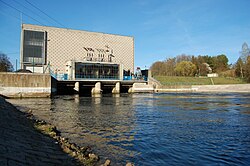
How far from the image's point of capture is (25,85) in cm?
3152

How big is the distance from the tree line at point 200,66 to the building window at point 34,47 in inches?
2263

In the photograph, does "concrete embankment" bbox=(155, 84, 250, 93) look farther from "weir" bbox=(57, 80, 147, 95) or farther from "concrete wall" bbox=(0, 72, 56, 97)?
"concrete wall" bbox=(0, 72, 56, 97)

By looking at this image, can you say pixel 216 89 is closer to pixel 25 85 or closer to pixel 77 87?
pixel 77 87

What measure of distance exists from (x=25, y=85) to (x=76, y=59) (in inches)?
1259

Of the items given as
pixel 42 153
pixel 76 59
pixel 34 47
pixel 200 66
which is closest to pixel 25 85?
pixel 42 153

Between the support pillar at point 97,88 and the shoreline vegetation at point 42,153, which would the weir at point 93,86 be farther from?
the shoreline vegetation at point 42,153

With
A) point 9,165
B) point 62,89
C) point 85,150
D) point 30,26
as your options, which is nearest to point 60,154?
point 85,150

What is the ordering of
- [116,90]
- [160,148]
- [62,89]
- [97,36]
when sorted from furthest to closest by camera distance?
[97,36] < [116,90] < [62,89] < [160,148]

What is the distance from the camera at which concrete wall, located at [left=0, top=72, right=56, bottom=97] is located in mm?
30141

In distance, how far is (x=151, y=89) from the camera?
212 feet

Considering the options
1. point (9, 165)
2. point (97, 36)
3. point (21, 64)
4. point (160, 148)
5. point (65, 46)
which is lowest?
point (160, 148)

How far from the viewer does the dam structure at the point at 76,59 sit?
55.4 m

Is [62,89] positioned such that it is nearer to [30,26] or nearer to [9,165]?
[30,26]

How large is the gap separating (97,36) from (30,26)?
2008 centimetres
